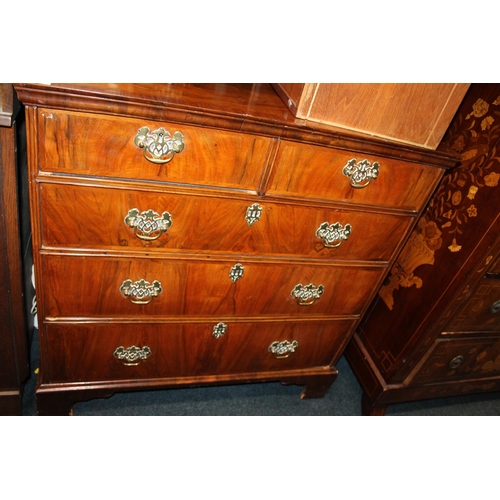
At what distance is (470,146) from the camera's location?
1287mm

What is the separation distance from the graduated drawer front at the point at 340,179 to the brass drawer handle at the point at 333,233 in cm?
10

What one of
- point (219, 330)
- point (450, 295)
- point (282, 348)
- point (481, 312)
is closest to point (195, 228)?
point (219, 330)

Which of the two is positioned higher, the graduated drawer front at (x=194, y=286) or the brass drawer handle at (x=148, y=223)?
the brass drawer handle at (x=148, y=223)

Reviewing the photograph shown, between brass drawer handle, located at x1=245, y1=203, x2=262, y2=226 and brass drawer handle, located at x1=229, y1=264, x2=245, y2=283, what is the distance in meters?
0.17

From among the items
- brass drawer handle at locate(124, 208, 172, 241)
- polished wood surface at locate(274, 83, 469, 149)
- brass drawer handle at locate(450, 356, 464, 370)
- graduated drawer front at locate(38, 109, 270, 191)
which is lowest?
brass drawer handle at locate(450, 356, 464, 370)

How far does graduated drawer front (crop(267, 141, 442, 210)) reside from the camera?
3.31ft

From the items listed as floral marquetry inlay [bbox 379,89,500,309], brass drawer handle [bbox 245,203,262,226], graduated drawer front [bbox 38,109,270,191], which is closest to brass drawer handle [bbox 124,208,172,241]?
graduated drawer front [bbox 38,109,270,191]

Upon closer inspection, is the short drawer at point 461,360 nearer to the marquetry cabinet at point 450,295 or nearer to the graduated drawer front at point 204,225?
the marquetry cabinet at point 450,295

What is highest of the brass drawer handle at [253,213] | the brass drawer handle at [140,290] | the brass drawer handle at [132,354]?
the brass drawer handle at [253,213]

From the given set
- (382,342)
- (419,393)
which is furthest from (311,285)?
(419,393)

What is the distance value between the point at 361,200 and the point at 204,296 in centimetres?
62

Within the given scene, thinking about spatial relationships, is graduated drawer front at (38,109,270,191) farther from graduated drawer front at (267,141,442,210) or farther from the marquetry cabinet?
the marquetry cabinet

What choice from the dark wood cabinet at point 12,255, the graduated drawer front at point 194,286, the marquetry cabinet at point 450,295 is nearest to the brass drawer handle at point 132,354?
the graduated drawer front at point 194,286

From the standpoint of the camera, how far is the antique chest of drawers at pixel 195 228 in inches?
34.2
